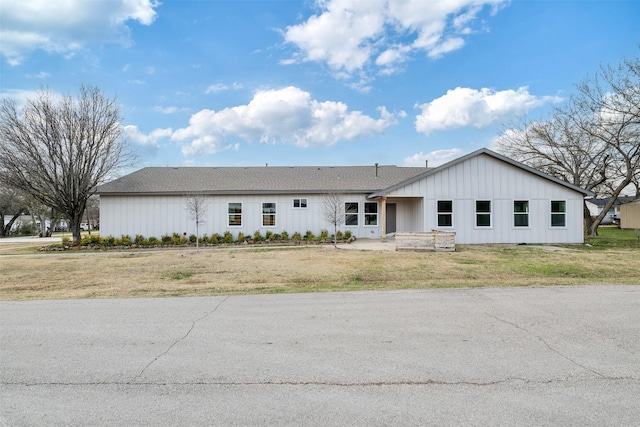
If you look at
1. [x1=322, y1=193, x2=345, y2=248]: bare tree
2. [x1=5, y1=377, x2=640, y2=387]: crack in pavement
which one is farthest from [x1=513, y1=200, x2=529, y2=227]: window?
[x1=5, y1=377, x2=640, y2=387]: crack in pavement

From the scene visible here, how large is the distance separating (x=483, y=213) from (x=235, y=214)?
13.5 m

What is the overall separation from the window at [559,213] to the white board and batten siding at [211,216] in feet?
29.5

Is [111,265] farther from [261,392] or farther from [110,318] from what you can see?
[261,392]

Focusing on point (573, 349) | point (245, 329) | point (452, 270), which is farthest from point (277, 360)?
point (452, 270)

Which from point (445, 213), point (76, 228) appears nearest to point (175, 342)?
point (445, 213)

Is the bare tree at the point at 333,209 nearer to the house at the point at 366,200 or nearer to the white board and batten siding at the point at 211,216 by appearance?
the house at the point at 366,200

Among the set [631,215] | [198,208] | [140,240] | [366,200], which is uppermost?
[366,200]

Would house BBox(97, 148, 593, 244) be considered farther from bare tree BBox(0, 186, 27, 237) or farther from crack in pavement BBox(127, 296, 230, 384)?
bare tree BBox(0, 186, 27, 237)

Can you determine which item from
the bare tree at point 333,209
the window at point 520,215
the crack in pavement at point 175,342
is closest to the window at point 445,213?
the window at point 520,215

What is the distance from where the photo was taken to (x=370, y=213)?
2145cm

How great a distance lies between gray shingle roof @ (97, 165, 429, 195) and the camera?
68.9 feet

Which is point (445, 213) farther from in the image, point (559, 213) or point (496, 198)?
point (559, 213)

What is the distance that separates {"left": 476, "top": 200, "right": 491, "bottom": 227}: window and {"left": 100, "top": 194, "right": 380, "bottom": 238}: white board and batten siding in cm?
554

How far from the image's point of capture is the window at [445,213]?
18359 millimetres
